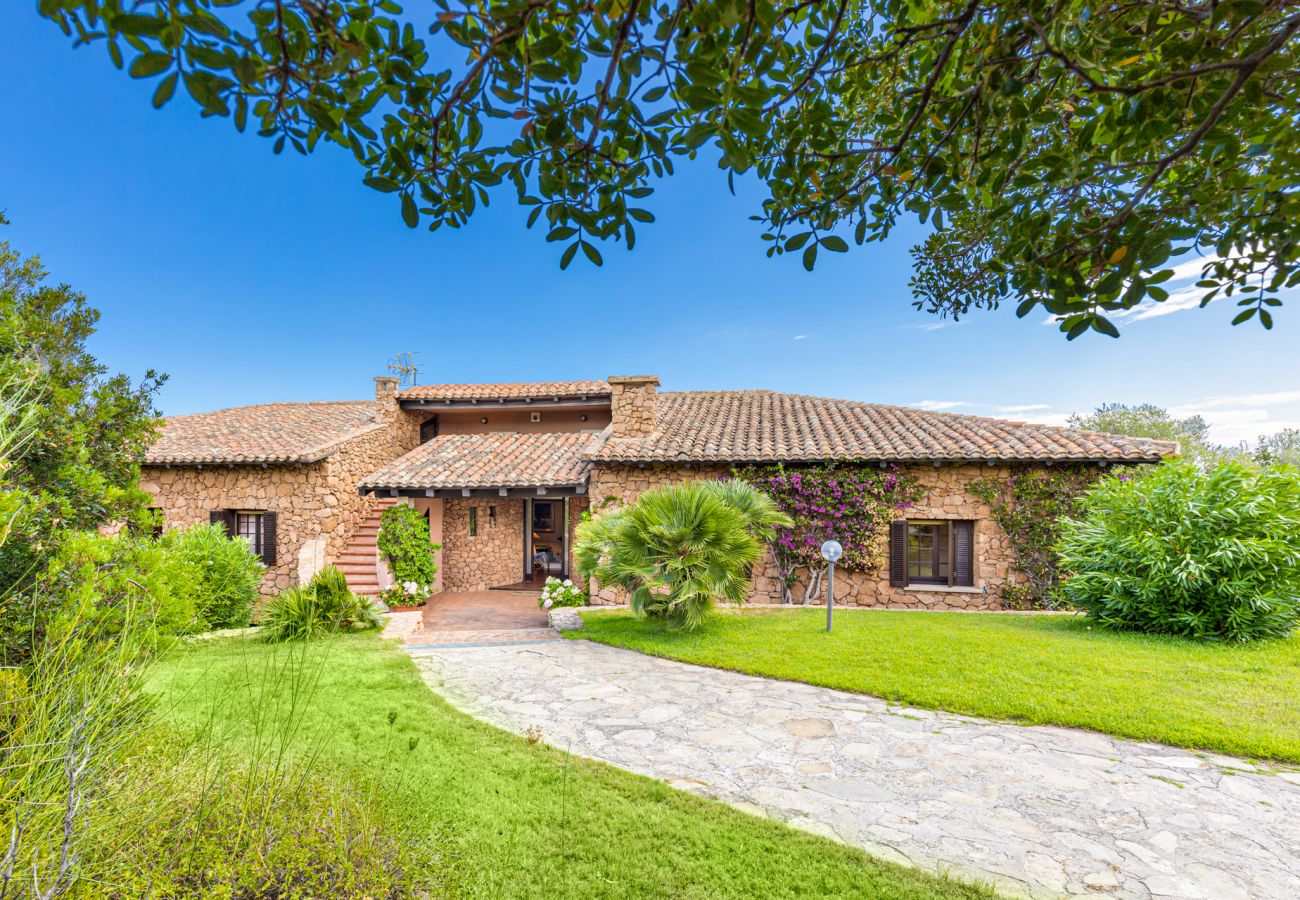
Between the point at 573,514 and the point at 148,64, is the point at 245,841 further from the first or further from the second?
the point at 573,514

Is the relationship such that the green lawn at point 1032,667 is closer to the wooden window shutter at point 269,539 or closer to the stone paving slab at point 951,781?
the stone paving slab at point 951,781

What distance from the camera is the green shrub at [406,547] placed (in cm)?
1152

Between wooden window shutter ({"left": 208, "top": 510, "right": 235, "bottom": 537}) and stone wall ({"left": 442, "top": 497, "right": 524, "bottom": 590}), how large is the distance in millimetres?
4673

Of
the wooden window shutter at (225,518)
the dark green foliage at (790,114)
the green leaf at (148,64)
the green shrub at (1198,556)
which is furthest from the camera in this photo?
the wooden window shutter at (225,518)

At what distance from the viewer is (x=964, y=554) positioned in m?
10.5

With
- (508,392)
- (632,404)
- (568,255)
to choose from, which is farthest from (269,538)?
(568,255)

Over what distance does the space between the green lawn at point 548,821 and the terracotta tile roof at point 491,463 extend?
22.0 ft

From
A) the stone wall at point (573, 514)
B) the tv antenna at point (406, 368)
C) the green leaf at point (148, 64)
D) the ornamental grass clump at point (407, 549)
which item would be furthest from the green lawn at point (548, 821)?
the tv antenna at point (406, 368)

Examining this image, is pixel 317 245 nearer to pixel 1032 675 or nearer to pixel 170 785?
pixel 170 785

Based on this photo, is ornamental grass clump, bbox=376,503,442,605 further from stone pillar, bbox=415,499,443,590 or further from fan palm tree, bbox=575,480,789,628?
fan palm tree, bbox=575,480,789,628

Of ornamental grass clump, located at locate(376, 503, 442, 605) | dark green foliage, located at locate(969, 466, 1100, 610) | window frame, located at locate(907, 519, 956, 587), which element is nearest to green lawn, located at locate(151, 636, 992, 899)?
ornamental grass clump, located at locate(376, 503, 442, 605)

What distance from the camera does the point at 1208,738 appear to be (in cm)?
450

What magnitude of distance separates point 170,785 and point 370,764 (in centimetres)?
153

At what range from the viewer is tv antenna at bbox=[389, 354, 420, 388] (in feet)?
53.5
